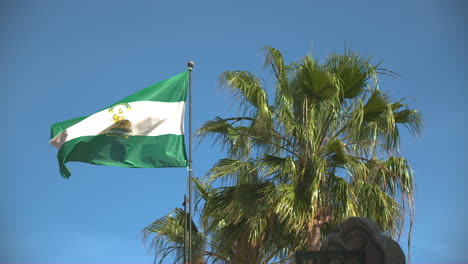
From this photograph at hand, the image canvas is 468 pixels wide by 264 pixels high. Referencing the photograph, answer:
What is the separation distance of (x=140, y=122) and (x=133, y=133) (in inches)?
8.5

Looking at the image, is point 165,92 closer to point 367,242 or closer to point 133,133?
point 133,133

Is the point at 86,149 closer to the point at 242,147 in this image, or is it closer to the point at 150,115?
the point at 150,115

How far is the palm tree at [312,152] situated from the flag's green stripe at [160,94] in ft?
5.71

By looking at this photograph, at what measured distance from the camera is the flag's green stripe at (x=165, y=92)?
1022 cm

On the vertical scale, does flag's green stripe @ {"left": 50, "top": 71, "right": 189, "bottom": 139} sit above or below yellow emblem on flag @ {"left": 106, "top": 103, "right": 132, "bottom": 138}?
above

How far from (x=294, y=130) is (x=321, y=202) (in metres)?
1.51

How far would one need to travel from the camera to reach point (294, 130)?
11.2m

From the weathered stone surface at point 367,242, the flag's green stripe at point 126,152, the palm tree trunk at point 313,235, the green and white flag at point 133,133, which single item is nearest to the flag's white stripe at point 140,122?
the green and white flag at point 133,133

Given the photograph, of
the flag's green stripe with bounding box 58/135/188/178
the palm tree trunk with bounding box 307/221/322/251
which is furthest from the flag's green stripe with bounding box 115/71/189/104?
the palm tree trunk with bounding box 307/221/322/251

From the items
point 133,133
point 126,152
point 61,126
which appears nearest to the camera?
point 126,152

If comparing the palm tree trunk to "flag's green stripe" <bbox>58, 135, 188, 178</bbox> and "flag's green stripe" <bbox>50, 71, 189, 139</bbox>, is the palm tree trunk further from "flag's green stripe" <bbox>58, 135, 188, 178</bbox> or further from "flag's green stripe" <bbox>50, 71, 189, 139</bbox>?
"flag's green stripe" <bbox>50, 71, 189, 139</bbox>

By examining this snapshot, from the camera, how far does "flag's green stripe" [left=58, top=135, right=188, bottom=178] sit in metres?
9.80

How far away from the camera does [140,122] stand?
10.1 m

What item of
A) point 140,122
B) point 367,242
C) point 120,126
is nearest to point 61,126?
point 120,126
